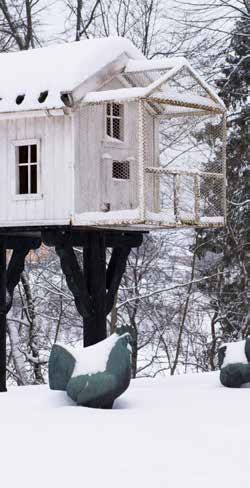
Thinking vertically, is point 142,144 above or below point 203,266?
above

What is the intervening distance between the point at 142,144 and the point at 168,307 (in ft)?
44.2

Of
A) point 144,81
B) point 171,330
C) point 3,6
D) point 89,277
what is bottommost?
point 171,330

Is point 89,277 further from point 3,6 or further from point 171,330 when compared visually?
point 171,330

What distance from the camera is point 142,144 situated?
15562 mm

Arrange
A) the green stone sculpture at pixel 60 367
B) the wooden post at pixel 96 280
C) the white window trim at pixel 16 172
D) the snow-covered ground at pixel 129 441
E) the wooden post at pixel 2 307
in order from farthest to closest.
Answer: the wooden post at pixel 2 307 → the wooden post at pixel 96 280 → the white window trim at pixel 16 172 → the green stone sculpture at pixel 60 367 → the snow-covered ground at pixel 129 441

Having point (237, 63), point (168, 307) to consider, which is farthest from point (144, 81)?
point (168, 307)

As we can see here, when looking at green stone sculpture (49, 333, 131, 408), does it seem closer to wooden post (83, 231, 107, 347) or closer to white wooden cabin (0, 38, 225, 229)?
white wooden cabin (0, 38, 225, 229)

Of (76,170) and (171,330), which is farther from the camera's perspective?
(171,330)

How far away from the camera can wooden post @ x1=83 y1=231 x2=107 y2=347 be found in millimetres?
17312

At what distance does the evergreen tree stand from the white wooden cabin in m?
7.27

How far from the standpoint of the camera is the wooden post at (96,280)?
17312 millimetres

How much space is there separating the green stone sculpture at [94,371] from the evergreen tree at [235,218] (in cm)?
1058

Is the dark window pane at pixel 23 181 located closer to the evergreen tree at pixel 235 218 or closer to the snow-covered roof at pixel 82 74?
the snow-covered roof at pixel 82 74

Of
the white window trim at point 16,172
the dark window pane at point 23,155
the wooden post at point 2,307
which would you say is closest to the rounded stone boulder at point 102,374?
the white window trim at point 16,172
